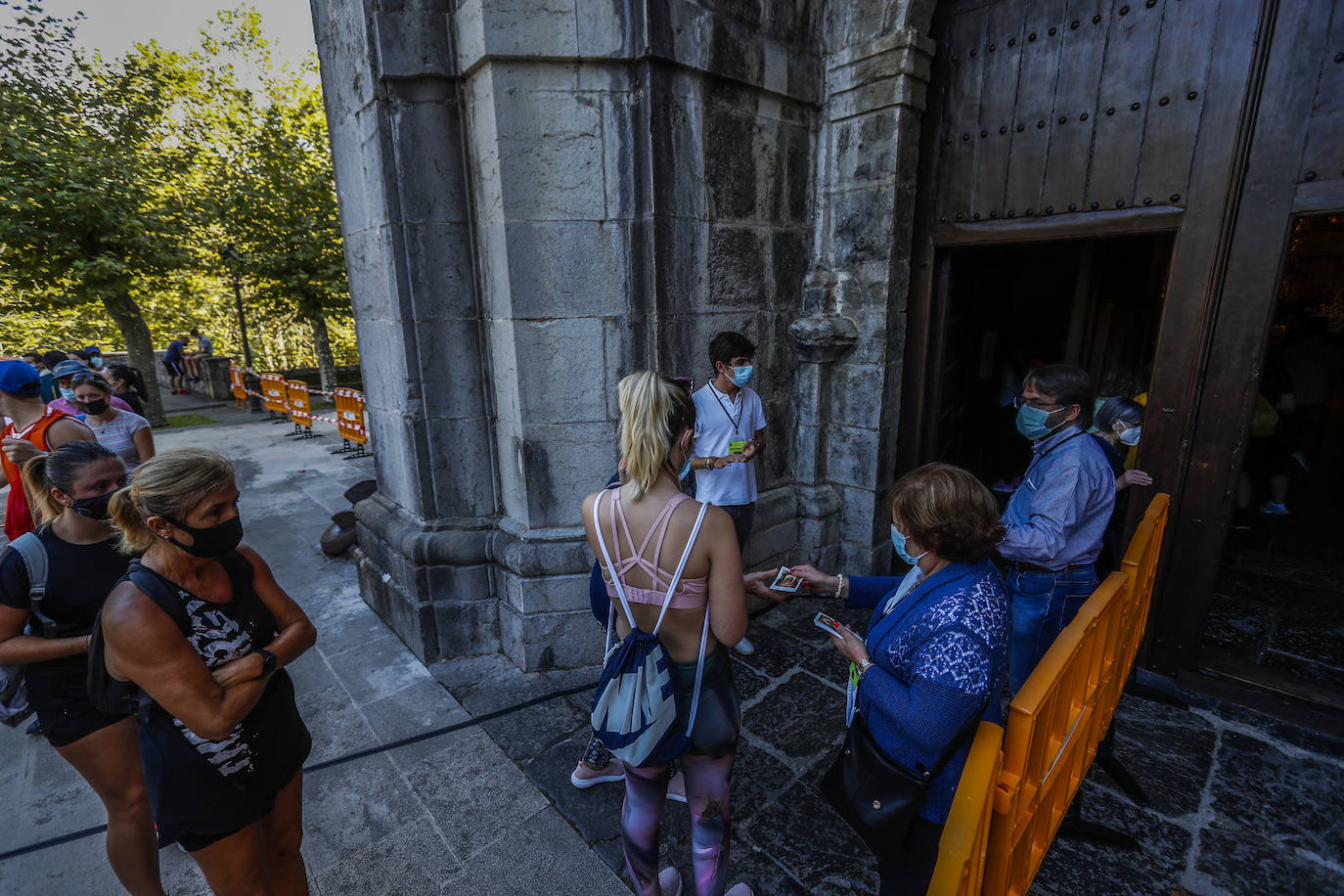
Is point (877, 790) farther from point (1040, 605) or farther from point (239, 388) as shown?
point (239, 388)

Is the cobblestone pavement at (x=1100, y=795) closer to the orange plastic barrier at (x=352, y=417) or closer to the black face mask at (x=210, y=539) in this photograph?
the black face mask at (x=210, y=539)

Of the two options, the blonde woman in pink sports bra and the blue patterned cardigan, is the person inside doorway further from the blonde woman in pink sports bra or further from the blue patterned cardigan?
the blonde woman in pink sports bra

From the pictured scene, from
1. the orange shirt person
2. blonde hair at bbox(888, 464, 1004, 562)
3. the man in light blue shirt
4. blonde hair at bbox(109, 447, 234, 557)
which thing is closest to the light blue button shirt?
the man in light blue shirt

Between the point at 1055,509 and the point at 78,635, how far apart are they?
369 centimetres

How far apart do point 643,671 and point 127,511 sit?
4.98 feet

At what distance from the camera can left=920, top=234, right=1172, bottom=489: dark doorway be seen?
18.3 ft

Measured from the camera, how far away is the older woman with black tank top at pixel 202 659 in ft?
5.08

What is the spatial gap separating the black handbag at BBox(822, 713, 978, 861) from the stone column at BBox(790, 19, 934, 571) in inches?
115

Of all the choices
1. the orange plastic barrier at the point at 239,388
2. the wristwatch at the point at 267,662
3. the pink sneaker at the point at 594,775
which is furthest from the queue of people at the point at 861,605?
the orange plastic barrier at the point at 239,388

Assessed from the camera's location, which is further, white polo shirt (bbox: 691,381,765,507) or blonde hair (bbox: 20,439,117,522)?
white polo shirt (bbox: 691,381,765,507)

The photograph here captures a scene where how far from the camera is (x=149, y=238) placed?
36.0ft

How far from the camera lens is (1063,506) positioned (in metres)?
2.46

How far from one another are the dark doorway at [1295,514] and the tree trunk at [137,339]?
51.3 feet

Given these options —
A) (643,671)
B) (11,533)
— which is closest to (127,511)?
(643,671)
